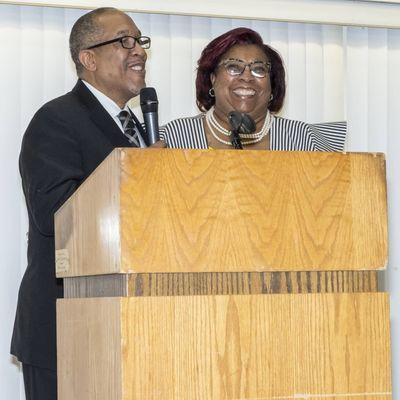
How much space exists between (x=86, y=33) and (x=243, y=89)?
0.55m

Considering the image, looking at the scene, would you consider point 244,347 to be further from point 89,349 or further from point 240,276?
point 89,349

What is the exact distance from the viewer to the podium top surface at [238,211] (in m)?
1.61

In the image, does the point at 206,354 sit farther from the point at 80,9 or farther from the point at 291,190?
the point at 80,9

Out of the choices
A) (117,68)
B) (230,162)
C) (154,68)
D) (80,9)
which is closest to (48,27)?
(80,9)

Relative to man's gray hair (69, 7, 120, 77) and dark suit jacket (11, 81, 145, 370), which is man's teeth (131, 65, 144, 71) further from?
dark suit jacket (11, 81, 145, 370)

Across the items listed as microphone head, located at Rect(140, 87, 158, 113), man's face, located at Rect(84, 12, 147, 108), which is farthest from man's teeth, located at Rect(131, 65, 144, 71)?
microphone head, located at Rect(140, 87, 158, 113)

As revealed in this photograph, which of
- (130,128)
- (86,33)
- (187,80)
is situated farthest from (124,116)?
(187,80)

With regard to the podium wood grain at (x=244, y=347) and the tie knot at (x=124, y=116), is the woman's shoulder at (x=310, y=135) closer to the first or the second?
the tie knot at (x=124, y=116)

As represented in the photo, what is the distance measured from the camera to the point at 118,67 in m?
2.99

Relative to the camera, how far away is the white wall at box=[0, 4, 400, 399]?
3637mm

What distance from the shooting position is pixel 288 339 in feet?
5.37

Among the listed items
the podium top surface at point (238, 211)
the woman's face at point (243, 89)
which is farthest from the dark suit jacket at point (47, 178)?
the podium top surface at point (238, 211)

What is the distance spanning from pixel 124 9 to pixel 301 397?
235cm

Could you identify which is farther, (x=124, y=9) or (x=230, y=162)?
(x=124, y=9)
